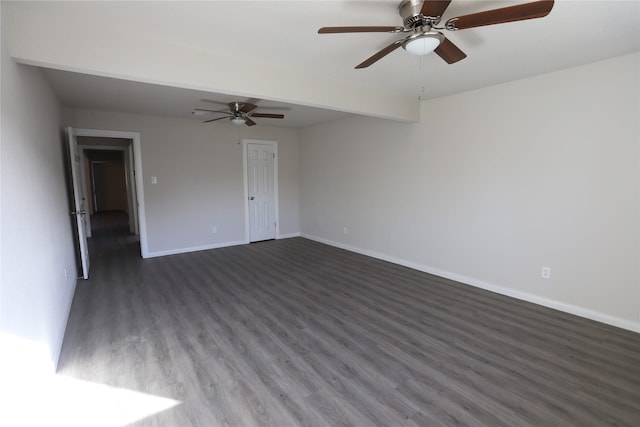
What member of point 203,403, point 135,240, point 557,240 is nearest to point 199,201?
point 135,240

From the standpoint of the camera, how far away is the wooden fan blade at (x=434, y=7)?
155 cm

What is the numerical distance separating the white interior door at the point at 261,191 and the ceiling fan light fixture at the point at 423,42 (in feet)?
15.0

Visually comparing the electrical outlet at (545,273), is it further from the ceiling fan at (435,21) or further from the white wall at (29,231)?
the white wall at (29,231)

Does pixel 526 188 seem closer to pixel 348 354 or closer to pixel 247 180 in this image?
pixel 348 354

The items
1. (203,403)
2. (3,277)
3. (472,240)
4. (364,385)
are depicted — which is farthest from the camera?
(472,240)

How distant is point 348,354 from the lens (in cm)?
241

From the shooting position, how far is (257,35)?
7.56ft

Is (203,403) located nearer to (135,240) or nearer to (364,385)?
(364,385)

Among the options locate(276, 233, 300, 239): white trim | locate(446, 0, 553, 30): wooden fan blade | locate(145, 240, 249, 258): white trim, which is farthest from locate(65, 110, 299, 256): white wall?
locate(446, 0, 553, 30): wooden fan blade

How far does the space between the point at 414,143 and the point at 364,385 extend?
338 cm

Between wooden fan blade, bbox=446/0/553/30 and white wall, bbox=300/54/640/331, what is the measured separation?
6.33 feet

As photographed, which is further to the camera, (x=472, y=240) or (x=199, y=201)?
(x=199, y=201)

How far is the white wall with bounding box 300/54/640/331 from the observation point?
2.75 meters

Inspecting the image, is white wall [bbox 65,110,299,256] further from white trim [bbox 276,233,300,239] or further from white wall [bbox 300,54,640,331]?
white wall [bbox 300,54,640,331]
